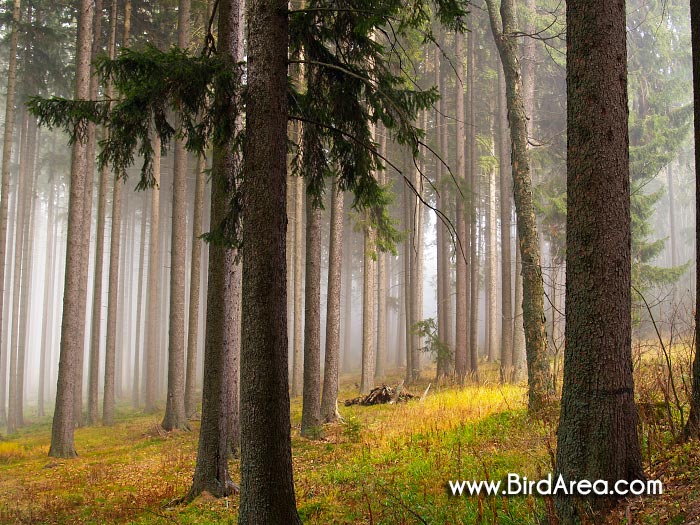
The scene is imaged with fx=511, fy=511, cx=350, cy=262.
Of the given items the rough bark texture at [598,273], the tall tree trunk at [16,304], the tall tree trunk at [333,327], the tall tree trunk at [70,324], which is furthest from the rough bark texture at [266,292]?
the tall tree trunk at [16,304]

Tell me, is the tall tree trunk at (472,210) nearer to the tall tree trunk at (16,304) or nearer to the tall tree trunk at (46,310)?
the tall tree trunk at (16,304)

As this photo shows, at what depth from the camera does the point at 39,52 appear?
67.1ft

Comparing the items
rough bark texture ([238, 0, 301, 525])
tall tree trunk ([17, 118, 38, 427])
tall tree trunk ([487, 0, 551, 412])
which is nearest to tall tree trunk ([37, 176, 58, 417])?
tall tree trunk ([17, 118, 38, 427])

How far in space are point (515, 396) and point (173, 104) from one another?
9.65m

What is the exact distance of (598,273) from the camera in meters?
4.38

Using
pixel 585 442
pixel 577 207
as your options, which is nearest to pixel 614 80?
pixel 577 207

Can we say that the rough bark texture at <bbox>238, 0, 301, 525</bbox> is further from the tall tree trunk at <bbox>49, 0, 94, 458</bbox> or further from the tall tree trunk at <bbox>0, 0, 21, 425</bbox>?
the tall tree trunk at <bbox>0, 0, 21, 425</bbox>

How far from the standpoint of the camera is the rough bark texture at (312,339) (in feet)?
38.8

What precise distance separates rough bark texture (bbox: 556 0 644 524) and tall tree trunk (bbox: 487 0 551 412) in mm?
5002

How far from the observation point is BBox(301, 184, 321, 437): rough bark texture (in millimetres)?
11812

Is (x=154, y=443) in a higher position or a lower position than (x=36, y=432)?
higher

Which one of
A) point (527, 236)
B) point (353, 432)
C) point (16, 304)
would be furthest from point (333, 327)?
point (16, 304)

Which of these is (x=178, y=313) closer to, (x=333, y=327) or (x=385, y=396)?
(x=333, y=327)

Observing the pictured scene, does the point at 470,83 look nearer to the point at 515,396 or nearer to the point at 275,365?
the point at 515,396
